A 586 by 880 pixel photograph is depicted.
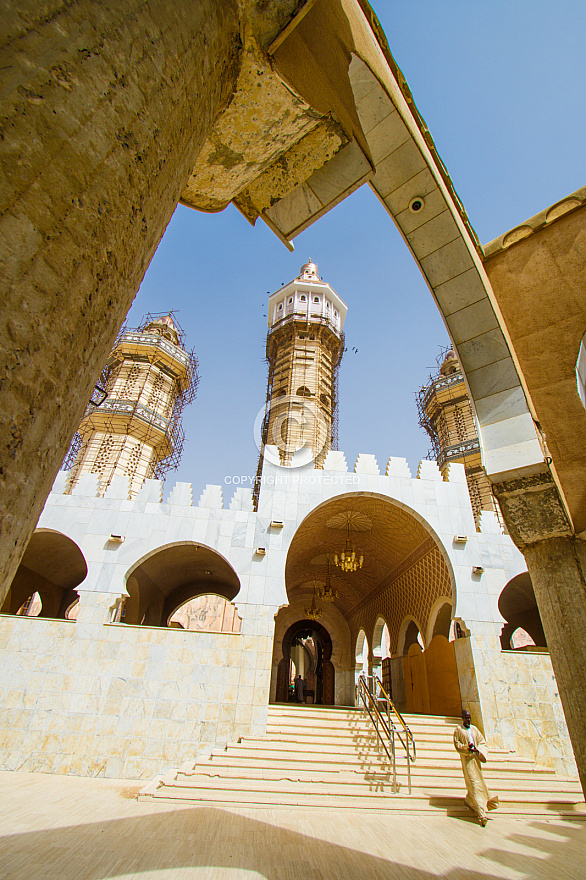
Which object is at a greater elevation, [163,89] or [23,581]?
[23,581]

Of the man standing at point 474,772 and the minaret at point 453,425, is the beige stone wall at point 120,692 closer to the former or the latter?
the man standing at point 474,772

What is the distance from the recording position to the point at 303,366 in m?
22.0

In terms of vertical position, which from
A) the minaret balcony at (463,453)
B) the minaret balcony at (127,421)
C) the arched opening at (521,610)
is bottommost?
the arched opening at (521,610)

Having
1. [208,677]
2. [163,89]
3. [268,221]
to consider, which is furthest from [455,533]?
[163,89]

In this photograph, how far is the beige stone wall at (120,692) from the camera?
7.52m

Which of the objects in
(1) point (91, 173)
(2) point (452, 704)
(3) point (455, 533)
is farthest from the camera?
(2) point (452, 704)

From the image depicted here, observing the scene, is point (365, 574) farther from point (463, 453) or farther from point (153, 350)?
point (153, 350)

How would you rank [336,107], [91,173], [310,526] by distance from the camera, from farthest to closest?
1. [310,526]
2. [336,107]
3. [91,173]

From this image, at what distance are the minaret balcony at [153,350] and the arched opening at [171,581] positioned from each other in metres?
11.3

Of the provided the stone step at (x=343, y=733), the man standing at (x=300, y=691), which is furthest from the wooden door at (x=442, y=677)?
the man standing at (x=300, y=691)

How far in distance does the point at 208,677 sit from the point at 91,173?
347 inches

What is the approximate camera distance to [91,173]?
97cm

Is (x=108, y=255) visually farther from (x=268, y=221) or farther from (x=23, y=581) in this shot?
(x=23, y=581)

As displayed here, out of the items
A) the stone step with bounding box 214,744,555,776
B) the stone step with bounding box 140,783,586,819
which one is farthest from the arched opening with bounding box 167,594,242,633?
the stone step with bounding box 140,783,586,819
